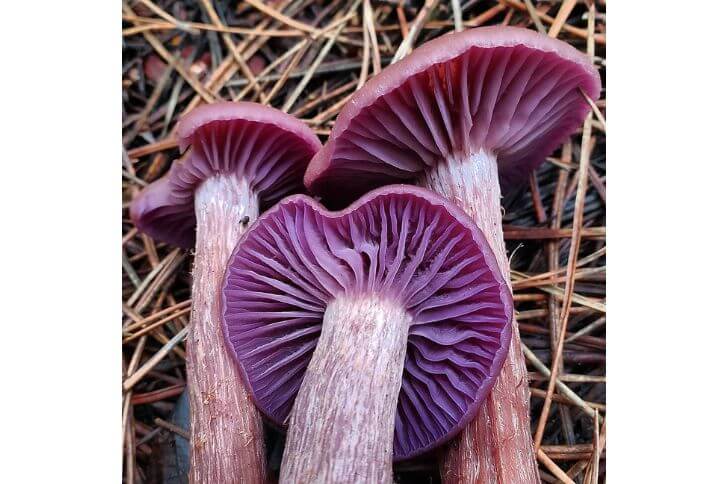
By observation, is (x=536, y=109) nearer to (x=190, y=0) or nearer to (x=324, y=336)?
(x=324, y=336)

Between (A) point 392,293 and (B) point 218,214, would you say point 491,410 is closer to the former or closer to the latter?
(A) point 392,293

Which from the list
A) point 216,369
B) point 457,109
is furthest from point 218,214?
point 457,109

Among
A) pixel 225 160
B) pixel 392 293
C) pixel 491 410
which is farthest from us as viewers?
pixel 225 160

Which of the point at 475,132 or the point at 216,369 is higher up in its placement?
the point at 475,132

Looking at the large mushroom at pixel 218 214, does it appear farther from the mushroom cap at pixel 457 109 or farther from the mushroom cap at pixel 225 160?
the mushroom cap at pixel 457 109

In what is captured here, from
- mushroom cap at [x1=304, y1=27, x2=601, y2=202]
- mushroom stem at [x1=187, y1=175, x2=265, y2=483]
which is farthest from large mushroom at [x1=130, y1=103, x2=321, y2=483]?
mushroom cap at [x1=304, y1=27, x2=601, y2=202]

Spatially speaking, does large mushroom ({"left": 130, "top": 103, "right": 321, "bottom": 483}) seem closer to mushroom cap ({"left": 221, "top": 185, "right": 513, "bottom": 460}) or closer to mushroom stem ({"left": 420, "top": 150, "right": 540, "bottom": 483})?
mushroom cap ({"left": 221, "top": 185, "right": 513, "bottom": 460})

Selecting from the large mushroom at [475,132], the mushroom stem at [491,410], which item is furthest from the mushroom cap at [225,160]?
the mushroom stem at [491,410]
